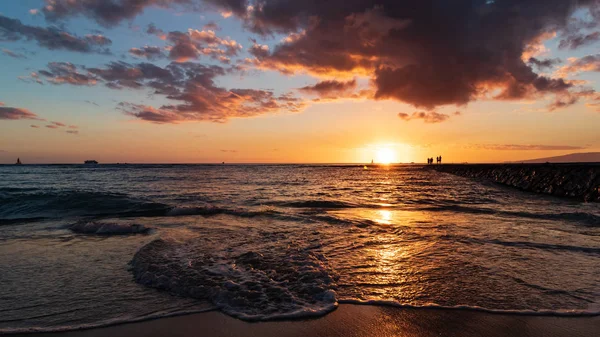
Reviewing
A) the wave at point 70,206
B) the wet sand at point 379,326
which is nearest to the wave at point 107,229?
the wave at point 70,206

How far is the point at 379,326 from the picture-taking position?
13.3ft

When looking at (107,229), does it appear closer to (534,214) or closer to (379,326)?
(379,326)

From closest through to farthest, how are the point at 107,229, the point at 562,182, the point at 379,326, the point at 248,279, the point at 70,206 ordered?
the point at 379,326 → the point at 248,279 → the point at 107,229 → the point at 70,206 → the point at 562,182

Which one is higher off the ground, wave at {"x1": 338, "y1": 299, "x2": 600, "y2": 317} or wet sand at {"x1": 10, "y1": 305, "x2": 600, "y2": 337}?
wave at {"x1": 338, "y1": 299, "x2": 600, "y2": 317}

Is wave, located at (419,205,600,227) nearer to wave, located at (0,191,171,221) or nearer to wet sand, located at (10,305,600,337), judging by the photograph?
wet sand, located at (10,305,600,337)

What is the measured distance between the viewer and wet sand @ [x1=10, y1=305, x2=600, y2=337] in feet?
12.7

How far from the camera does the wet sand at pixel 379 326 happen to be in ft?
12.7

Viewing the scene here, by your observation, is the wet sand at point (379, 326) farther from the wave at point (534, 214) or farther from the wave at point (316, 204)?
the wave at point (316, 204)

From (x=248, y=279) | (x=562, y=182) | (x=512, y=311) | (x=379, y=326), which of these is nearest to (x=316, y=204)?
(x=248, y=279)

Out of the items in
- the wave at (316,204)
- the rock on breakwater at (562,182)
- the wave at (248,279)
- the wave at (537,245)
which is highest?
the rock on breakwater at (562,182)

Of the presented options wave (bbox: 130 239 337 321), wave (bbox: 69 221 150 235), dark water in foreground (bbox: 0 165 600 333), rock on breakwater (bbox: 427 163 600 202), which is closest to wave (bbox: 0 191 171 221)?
dark water in foreground (bbox: 0 165 600 333)

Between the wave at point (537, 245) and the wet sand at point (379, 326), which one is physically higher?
the wave at point (537, 245)

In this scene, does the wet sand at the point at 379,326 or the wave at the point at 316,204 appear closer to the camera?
the wet sand at the point at 379,326

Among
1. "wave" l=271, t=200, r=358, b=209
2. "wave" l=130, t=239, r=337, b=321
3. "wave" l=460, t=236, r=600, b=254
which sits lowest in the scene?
"wave" l=271, t=200, r=358, b=209
